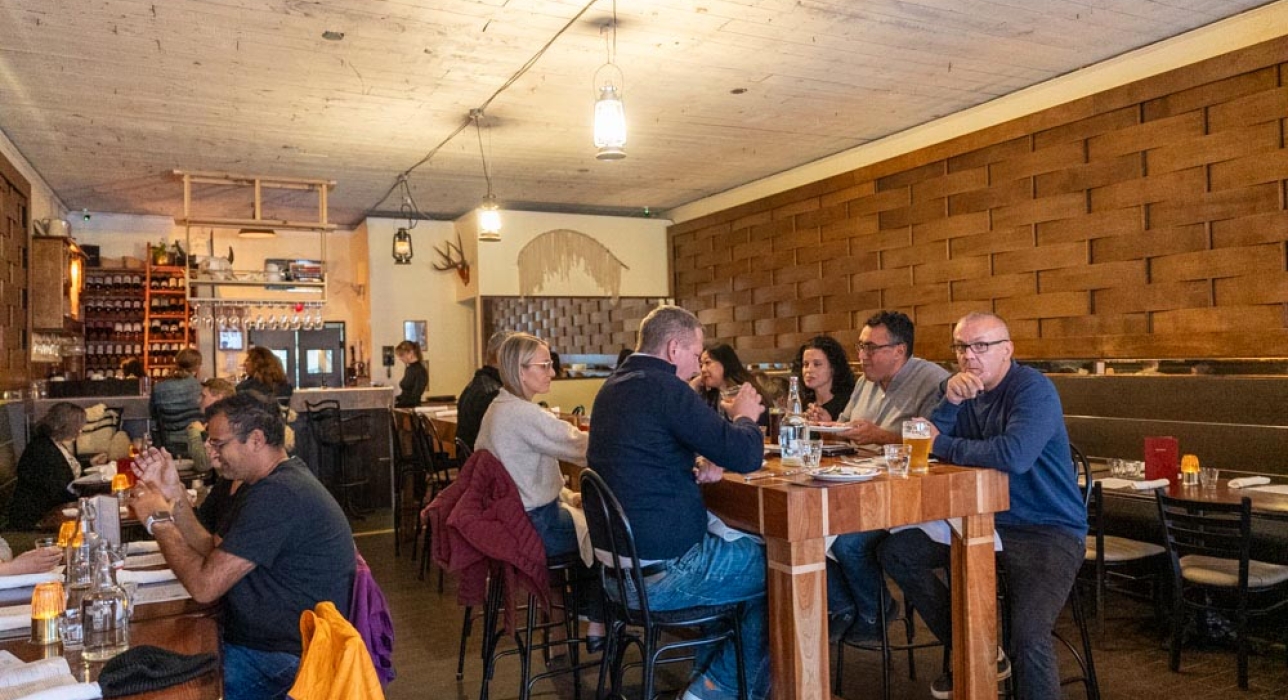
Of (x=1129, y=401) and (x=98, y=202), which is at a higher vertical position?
(x=98, y=202)

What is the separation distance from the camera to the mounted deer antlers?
1131 cm

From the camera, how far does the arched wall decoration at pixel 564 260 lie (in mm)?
11016

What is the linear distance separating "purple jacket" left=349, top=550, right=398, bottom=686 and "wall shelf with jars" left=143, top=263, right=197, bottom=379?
10.2 meters

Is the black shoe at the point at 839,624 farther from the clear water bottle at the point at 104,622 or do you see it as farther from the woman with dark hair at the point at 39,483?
the woman with dark hair at the point at 39,483

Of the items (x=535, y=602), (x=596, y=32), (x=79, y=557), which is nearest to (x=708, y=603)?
(x=535, y=602)

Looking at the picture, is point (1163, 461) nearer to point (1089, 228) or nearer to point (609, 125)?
point (1089, 228)

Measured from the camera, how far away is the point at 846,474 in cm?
283

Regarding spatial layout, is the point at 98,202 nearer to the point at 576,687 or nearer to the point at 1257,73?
the point at 576,687

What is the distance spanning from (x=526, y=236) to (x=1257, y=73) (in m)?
7.63

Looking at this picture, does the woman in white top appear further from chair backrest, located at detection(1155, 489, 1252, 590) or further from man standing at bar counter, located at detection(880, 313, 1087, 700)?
chair backrest, located at detection(1155, 489, 1252, 590)

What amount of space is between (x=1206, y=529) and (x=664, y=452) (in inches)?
102

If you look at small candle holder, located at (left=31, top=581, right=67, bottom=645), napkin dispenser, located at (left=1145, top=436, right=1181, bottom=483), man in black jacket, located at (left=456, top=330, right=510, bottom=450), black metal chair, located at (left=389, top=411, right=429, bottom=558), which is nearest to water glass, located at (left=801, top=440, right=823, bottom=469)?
small candle holder, located at (left=31, top=581, right=67, bottom=645)

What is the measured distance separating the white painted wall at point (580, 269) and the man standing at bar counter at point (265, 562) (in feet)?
27.2

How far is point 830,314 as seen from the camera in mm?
8617
